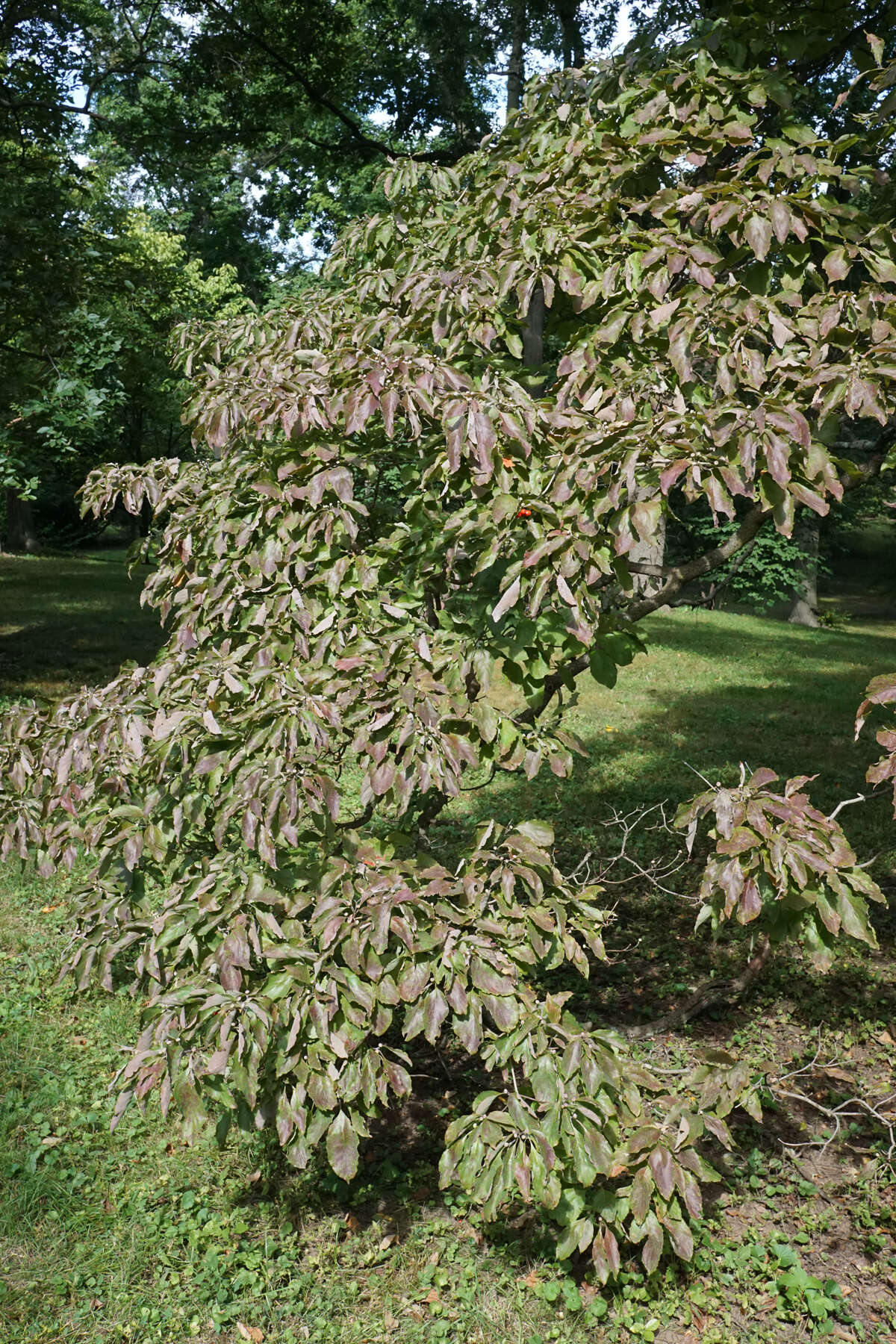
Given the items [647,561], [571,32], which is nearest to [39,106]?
[571,32]

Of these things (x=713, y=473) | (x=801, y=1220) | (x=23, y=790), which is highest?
(x=713, y=473)

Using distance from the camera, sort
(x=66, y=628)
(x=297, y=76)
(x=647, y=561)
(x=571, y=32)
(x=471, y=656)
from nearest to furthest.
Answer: (x=471, y=656), (x=647, y=561), (x=297, y=76), (x=571, y=32), (x=66, y=628)

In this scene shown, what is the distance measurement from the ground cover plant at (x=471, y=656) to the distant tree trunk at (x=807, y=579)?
15.3 m

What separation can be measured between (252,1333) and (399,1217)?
0.63 meters

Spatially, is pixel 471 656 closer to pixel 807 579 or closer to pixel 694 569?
pixel 694 569

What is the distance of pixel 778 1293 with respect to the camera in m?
2.94

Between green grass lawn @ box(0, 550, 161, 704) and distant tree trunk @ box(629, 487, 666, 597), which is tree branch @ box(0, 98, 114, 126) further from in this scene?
distant tree trunk @ box(629, 487, 666, 597)

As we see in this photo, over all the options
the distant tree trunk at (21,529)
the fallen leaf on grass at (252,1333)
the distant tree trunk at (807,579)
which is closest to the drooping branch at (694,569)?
the fallen leaf on grass at (252,1333)

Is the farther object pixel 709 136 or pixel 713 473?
pixel 709 136

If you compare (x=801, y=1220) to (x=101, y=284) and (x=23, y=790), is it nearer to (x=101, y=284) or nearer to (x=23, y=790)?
(x=23, y=790)

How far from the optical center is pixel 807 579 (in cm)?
1930

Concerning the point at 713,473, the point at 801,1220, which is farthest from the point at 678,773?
the point at 713,473

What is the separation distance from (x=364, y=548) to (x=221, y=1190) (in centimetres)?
219

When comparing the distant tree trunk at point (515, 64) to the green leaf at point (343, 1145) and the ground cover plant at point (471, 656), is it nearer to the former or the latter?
the ground cover plant at point (471, 656)
